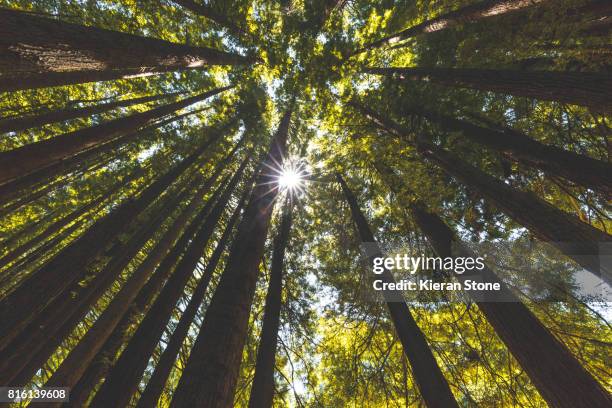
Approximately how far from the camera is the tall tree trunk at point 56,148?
2301 millimetres

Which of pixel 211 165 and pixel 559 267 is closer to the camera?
pixel 559 267

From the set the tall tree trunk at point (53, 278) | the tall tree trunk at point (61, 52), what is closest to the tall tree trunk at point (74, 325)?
the tall tree trunk at point (53, 278)

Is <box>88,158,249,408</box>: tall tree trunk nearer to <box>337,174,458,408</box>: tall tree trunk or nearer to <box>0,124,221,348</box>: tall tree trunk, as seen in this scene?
<box>0,124,221,348</box>: tall tree trunk

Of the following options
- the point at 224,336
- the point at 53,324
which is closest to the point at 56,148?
the point at 53,324

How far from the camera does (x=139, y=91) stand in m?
6.48

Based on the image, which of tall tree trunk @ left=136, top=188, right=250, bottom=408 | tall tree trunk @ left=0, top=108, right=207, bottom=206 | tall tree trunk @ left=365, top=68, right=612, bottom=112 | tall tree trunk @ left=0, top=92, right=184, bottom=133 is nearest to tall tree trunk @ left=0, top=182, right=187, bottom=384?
tall tree trunk @ left=136, top=188, right=250, bottom=408

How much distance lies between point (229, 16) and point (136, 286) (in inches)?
255

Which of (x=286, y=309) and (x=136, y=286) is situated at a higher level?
(x=286, y=309)

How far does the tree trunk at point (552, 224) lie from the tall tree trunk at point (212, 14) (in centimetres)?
652

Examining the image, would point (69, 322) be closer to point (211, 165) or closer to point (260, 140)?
point (211, 165)

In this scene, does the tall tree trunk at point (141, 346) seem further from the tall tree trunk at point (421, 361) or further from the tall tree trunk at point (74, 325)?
the tall tree trunk at point (421, 361)

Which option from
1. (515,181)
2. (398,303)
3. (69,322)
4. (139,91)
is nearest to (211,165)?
(139,91)

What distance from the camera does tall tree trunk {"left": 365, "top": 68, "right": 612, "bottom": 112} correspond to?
9.37 feet

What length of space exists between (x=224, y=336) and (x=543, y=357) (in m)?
3.59
